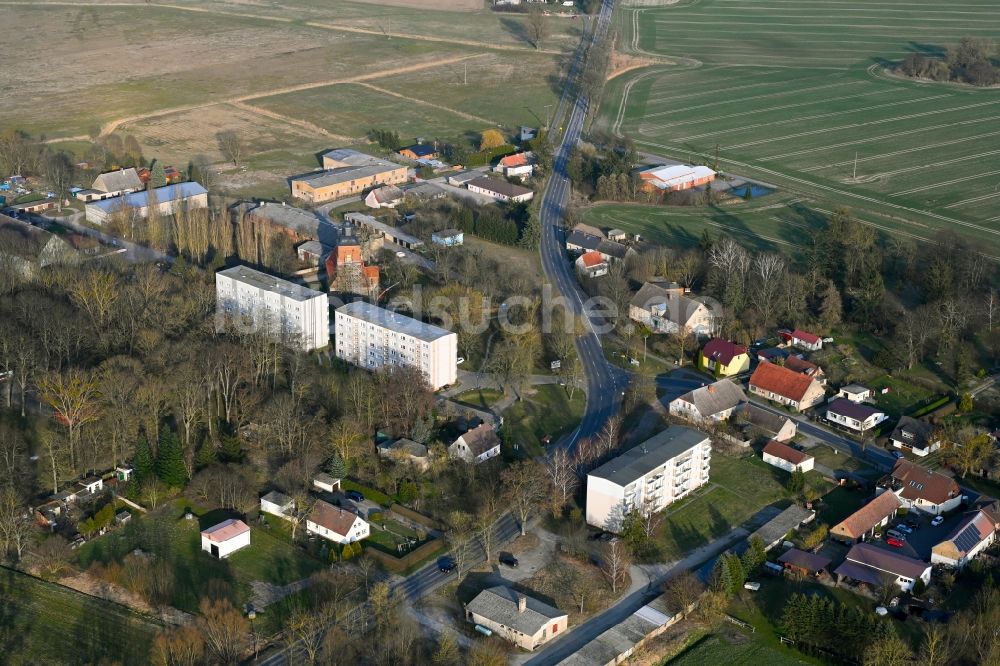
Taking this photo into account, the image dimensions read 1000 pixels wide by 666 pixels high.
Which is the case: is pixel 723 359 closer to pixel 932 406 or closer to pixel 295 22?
pixel 932 406

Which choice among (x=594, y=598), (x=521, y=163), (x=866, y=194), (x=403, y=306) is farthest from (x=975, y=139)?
(x=594, y=598)

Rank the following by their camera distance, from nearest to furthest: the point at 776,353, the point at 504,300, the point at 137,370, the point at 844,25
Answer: the point at 137,370 → the point at 776,353 → the point at 504,300 → the point at 844,25

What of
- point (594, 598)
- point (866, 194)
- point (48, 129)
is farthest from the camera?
point (48, 129)

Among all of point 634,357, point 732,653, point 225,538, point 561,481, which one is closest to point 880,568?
point 732,653

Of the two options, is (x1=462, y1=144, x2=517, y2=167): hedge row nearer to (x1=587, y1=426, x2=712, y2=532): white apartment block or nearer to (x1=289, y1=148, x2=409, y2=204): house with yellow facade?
(x1=289, y1=148, x2=409, y2=204): house with yellow facade

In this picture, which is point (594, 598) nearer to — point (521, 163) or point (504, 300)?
point (504, 300)

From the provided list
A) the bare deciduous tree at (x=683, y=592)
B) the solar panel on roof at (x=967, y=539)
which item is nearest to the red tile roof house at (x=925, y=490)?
the solar panel on roof at (x=967, y=539)
